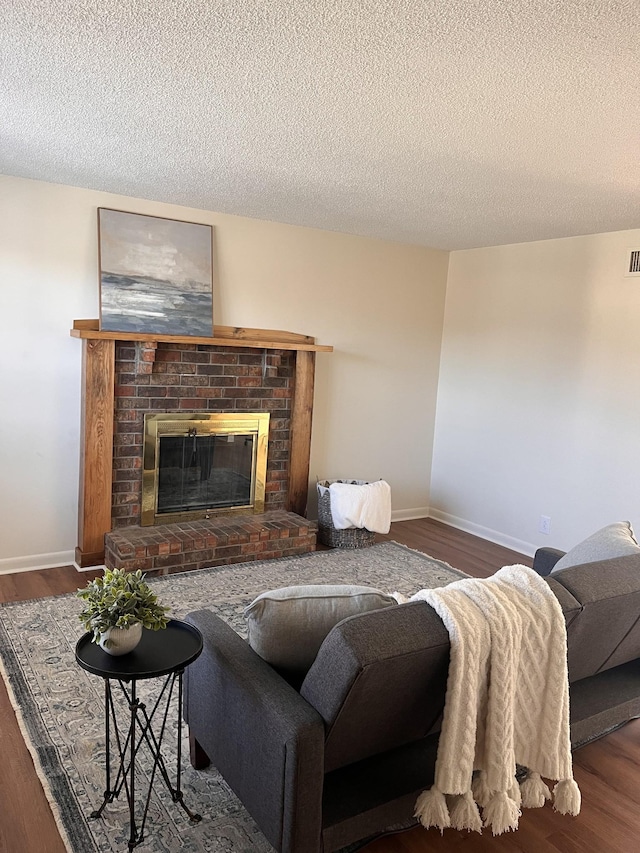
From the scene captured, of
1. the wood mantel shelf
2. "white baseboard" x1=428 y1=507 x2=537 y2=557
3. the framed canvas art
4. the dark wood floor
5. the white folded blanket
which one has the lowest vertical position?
the dark wood floor

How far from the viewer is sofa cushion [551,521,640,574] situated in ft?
8.42

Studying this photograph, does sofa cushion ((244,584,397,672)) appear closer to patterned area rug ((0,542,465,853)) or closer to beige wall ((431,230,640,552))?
patterned area rug ((0,542,465,853))

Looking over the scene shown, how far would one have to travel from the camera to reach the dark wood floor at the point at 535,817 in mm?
2031

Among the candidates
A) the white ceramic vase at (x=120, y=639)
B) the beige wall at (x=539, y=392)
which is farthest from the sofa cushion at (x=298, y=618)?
the beige wall at (x=539, y=392)

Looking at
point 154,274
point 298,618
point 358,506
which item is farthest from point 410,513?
point 298,618

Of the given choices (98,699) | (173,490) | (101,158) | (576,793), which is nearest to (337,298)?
(173,490)

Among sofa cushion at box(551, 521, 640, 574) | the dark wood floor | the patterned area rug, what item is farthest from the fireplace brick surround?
sofa cushion at box(551, 521, 640, 574)

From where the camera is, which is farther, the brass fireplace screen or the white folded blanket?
the white folded blanket

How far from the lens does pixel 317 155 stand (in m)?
3.06

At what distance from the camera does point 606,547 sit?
8.62ft

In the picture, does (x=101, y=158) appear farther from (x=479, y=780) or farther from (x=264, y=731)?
(x=479, y=780)

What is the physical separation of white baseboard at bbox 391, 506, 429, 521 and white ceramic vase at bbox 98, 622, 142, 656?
4107 millimetres

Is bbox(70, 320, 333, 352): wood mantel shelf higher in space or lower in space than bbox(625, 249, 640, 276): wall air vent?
lower

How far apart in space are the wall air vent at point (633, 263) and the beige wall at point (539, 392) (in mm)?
59
